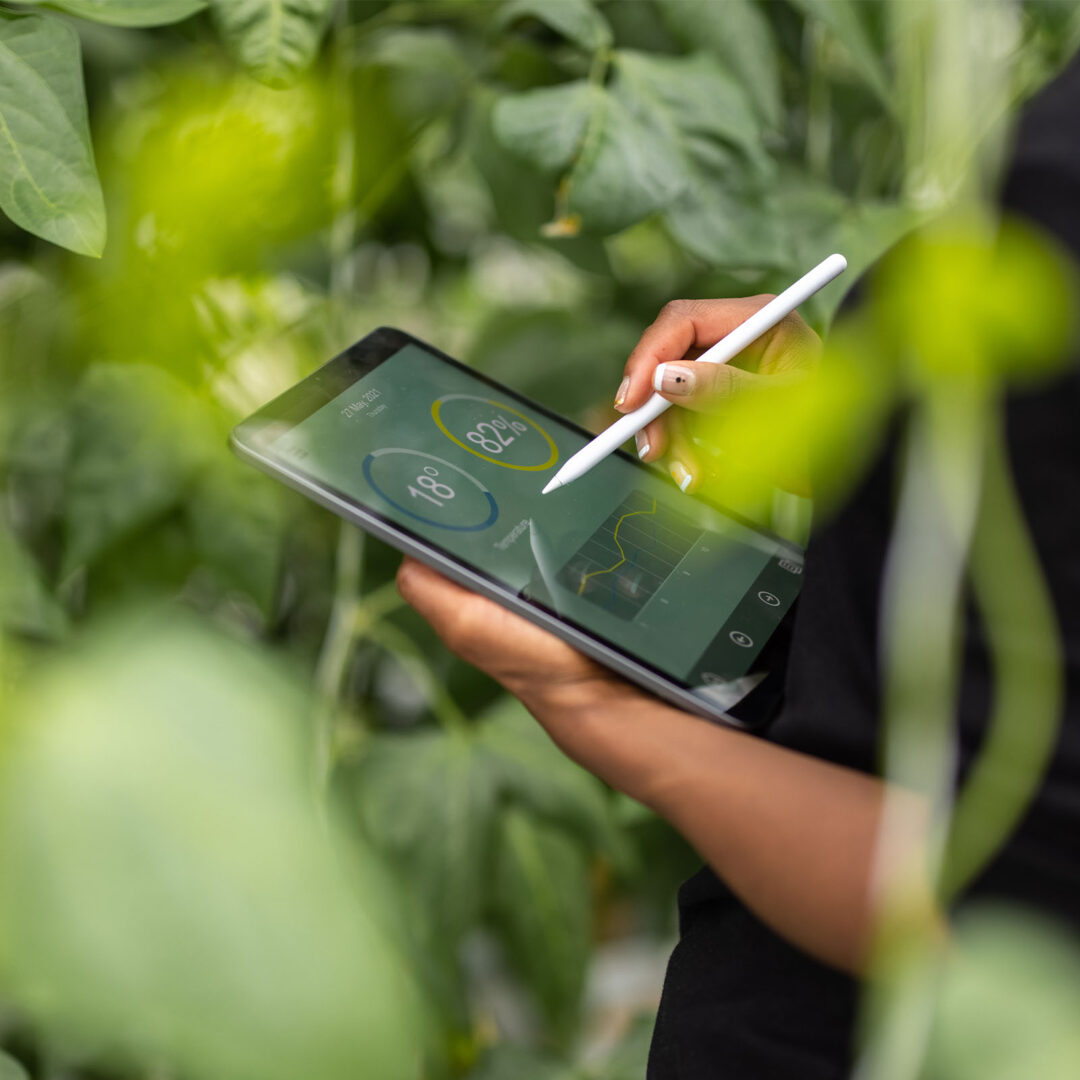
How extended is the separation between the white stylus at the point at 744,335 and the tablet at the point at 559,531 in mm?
40

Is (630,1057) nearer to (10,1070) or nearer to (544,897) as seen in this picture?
(544,897)

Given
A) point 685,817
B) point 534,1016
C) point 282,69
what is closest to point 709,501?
point 685,817

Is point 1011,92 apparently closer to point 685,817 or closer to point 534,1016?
point 685,817

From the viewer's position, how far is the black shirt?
21cm

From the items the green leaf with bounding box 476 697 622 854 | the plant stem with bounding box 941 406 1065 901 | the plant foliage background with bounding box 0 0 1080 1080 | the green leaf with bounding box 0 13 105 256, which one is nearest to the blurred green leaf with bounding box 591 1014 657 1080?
the plant foliage background with bounding box 0 0 1080 1080

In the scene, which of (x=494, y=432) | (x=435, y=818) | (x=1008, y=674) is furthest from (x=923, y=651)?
(x=435, y=818)

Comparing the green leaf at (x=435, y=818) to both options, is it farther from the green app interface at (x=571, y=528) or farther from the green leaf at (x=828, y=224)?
the green leaf at (x=828, y=224)

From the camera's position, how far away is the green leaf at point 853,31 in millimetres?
409

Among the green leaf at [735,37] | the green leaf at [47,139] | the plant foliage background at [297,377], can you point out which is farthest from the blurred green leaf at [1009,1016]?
the green leaf at [735,37]

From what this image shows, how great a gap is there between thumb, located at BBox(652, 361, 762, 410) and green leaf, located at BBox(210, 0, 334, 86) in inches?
7.3

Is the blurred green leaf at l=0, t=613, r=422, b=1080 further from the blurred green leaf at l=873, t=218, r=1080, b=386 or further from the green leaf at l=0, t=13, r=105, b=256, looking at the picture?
the green leaf at l=0, t=13, r=105, b=256

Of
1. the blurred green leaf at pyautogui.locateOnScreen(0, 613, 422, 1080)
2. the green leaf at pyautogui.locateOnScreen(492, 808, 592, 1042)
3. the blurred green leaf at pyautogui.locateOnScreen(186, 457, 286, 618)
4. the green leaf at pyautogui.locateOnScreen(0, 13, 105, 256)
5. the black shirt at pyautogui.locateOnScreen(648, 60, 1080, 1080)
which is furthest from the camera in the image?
the green leaf at pyautogui.locateOnScreen(492, 808, 592, 1042)

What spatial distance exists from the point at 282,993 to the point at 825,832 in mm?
203

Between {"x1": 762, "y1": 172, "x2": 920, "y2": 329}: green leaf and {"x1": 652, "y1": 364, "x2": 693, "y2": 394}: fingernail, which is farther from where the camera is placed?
{"x1": 762, "y1": 172, "x2": 920, "y2": 329}: green leaf
